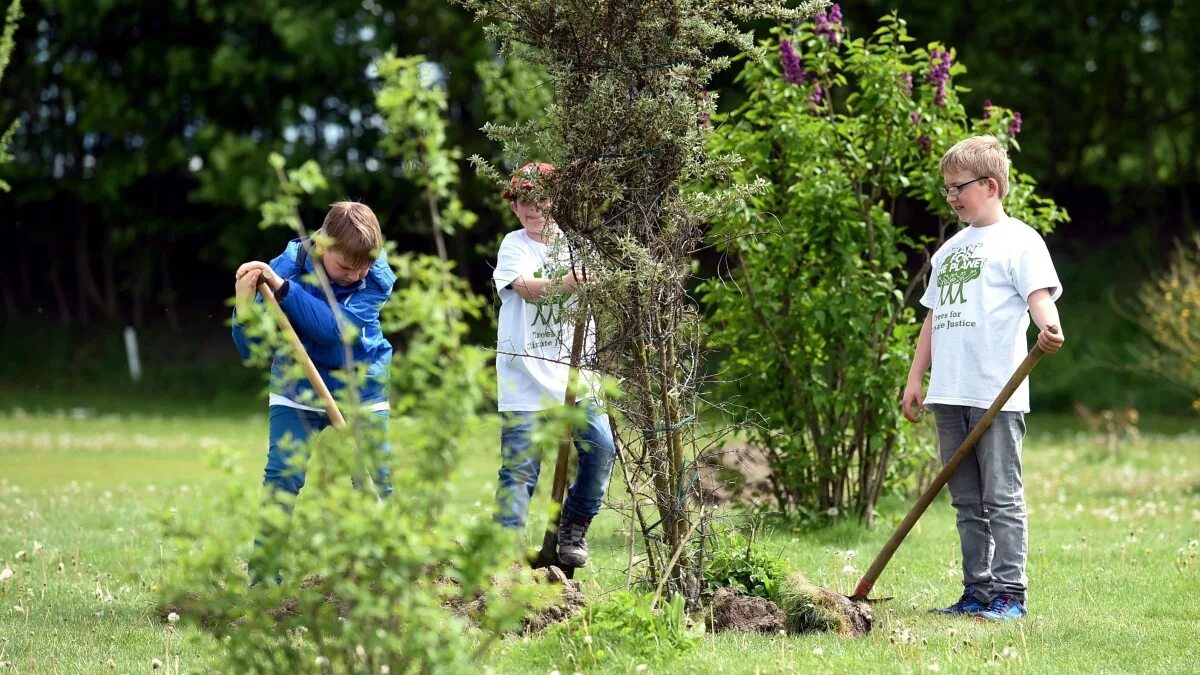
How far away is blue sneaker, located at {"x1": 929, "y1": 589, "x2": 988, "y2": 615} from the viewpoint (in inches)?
211

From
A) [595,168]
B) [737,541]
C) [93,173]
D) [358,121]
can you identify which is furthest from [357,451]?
[93,173]

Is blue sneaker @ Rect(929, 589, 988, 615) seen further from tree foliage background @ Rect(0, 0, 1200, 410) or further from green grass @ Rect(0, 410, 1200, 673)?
tree foliage background @ Rect(0, 0, 1200, 410)

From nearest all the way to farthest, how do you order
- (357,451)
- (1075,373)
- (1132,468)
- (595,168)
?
(357,451) → (595,168) → (1132,468) → (1075,373)

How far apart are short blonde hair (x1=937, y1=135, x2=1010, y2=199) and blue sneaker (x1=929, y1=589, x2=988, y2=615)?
1686 millimetres

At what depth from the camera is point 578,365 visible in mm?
4957

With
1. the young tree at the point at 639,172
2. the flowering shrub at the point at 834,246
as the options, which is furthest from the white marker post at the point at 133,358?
the young tree at the point at 639,172

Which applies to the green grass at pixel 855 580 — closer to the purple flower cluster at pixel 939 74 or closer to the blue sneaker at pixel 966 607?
the blue sneaker at pixel 966 607

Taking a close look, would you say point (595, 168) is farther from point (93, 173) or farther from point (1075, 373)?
point (93, 173)

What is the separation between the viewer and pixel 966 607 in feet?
17.8

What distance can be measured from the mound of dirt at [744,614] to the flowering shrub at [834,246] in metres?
2.22

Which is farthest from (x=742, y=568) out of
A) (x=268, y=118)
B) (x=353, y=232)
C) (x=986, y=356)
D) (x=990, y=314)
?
(x=268, y=118)

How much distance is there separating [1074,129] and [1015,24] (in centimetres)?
222

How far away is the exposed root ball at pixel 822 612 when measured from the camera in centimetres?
500

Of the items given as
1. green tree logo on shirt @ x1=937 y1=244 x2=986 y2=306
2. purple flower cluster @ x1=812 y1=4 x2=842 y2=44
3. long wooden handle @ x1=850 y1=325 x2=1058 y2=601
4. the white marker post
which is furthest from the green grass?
the white marker post
